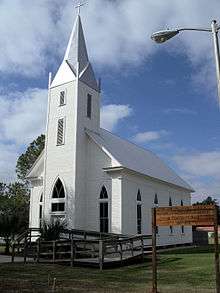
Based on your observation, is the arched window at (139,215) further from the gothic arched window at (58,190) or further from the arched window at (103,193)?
the gothic arched window at (58,190)

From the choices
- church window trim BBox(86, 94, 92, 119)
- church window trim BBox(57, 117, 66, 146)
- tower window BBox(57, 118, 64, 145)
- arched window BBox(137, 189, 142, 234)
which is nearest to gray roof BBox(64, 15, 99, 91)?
church window trim BBox(86, 94, 92, 119)

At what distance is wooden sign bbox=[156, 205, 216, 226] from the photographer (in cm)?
1378

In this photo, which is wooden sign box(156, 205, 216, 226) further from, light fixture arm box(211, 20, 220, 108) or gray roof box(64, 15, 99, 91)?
gray roof box(64, 15, 99, 91)

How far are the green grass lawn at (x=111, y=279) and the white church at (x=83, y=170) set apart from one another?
1037 centimetres

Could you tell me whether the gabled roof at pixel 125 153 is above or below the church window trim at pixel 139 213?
above

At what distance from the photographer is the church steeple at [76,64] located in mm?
34312

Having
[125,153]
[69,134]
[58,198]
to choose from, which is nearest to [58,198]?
[58,198]

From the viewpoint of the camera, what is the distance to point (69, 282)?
50.0 ft

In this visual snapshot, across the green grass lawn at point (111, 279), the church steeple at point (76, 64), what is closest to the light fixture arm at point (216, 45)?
the green grass lawn at point (111, 279)

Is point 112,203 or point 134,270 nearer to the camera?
Answer: point 134,270

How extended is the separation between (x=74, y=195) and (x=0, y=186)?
29944 mm

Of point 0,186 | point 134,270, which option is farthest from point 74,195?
point 0,186

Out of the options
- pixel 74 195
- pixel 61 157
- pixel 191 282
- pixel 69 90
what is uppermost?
pixel 69 90

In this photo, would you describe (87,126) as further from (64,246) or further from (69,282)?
(69,282)
